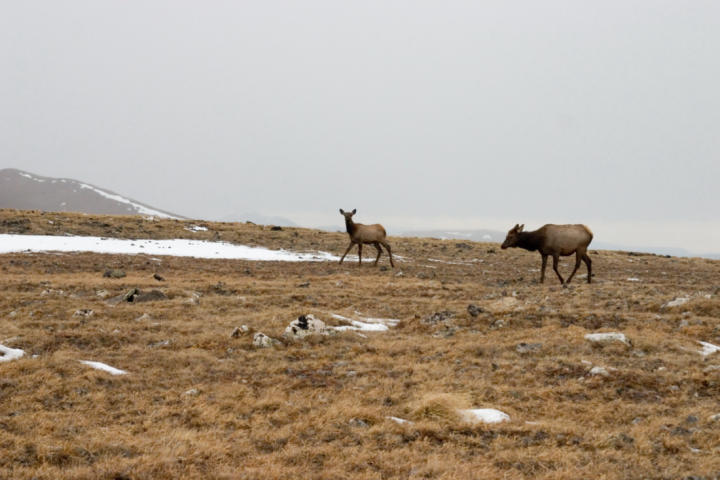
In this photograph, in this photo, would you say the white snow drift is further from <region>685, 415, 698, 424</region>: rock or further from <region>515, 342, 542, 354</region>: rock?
<region>685, 415, 698, 424</region>: rock

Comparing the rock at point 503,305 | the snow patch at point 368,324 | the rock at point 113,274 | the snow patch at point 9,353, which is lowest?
the snow patch at point 9,353

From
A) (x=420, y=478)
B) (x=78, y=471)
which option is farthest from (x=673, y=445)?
(x=78, y=471)

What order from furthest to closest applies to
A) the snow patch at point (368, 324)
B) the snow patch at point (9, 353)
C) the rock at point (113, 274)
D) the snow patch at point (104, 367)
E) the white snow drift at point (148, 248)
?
the white snow drift at point (148, 248) → the rock at point (113, 274) → the snow patch at point (368, 324) → the snow patch at point (9, 353) → the snow patch at point (104, 367)

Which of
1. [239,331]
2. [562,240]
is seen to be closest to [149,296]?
[239,331]

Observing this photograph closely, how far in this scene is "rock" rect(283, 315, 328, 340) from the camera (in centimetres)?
1274

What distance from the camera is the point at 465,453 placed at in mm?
6762

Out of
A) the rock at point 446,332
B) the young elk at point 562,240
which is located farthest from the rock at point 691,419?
the young elk at point 562,240

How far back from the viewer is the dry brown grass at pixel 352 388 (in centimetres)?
638

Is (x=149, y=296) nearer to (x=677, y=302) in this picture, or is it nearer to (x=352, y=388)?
(x=352, y=388)

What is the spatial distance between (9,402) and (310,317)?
6.85m

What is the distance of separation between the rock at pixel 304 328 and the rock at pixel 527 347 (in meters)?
4.83

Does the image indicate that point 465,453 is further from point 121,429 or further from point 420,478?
point 121,429

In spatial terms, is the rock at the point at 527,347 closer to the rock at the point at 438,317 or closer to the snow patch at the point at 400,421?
the rock at the point at 438,317

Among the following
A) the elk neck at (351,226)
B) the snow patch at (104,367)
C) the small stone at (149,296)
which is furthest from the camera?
the elk neck at (351,226)
